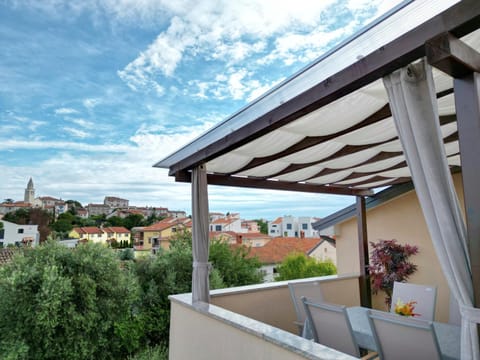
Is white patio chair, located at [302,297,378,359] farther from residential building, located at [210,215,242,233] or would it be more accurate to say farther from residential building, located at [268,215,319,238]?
residential building, located at [268,215,319,238]

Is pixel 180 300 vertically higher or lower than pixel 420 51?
lower

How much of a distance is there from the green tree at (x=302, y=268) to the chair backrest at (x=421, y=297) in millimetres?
6254

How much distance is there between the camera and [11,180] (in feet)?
59.2

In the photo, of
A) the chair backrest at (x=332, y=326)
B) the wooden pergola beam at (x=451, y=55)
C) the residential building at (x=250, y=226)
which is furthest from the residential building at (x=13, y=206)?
the wooden pergola beam at (x=451, y=55)

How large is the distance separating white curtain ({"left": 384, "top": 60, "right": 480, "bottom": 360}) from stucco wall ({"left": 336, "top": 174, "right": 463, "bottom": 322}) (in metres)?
4.11

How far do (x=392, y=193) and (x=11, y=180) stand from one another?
789 inches

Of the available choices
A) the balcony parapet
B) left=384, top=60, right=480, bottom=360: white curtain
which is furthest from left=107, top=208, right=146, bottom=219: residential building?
left=384, top=60, right=480, bottom=360: white curtain

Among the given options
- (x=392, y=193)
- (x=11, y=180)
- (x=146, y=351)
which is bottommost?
(x=146, y=351)

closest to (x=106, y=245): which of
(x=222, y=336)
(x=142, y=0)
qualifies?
(x=222, y=336)

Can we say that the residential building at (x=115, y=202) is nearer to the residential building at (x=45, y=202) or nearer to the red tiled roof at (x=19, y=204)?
→ the residential building at (x=45, y=202)

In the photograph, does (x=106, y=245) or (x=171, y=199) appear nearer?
(x=106, y=245)

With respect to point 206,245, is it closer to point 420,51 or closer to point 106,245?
point 420,51

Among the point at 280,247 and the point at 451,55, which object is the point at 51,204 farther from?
the point at 451,55

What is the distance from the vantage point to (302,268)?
10367 millimetres
